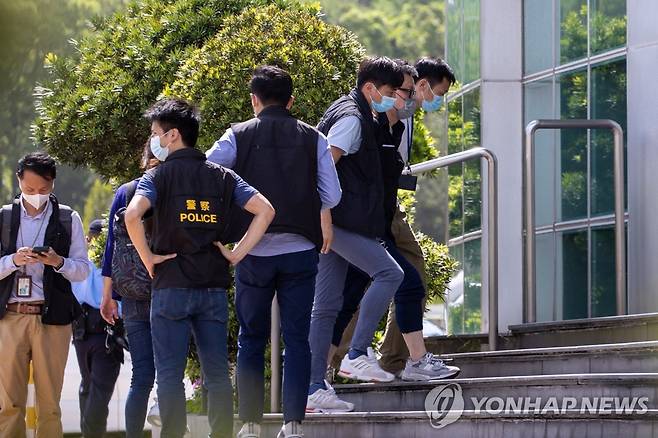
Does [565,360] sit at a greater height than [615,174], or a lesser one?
lesser

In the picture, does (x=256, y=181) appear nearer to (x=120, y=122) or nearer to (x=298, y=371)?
(x=298, y=371)

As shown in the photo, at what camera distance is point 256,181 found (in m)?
7.94

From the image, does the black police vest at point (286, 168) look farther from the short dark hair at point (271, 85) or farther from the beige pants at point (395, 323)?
the beige pants at point (395, 323)

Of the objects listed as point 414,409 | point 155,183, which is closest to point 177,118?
point 155,183

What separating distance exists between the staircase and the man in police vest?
1.00 meters

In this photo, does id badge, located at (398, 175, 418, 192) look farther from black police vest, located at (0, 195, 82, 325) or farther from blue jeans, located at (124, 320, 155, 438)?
black police vest, located at (0, 195, 82, 325)

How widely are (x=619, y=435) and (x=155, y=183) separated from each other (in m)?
2.51

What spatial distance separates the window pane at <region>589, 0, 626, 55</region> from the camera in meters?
11.0

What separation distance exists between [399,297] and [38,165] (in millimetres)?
2303

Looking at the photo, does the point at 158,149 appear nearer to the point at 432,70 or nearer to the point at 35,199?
the point at 35,199

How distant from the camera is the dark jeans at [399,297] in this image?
8867 millimetres

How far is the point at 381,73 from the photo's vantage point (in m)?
8.68

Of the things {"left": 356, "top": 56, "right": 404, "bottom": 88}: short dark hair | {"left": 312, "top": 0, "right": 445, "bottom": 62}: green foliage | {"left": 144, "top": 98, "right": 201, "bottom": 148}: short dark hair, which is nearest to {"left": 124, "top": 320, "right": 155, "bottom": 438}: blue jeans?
{"left": 144, "top": 98, "right": 201, "bottom": 148}: short dark hair

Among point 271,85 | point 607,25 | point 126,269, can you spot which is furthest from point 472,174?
point 126,269
